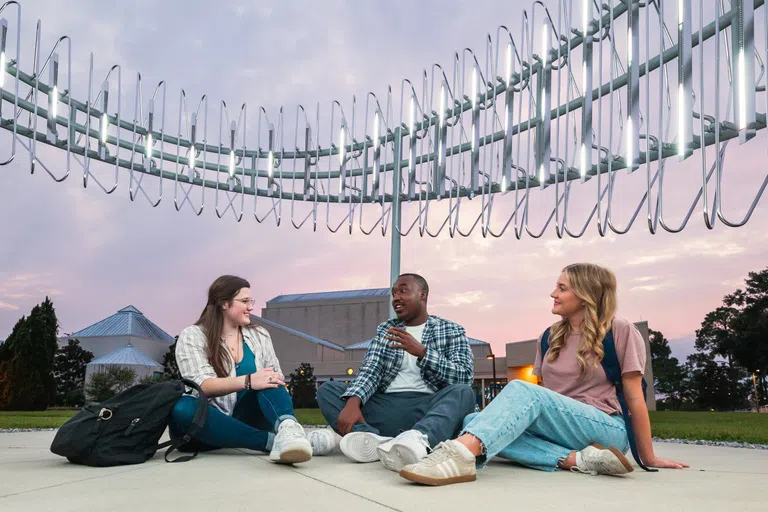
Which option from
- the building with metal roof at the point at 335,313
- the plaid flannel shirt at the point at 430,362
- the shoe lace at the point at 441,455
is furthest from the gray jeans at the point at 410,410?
the building with metal roof at the point at 335,313

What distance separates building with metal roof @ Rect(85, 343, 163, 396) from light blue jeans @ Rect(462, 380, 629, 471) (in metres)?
47.8

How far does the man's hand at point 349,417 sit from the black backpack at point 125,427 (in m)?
1.00

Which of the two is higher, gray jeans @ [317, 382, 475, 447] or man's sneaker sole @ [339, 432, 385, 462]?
gray jeans @ [317, 382, 475, 447]

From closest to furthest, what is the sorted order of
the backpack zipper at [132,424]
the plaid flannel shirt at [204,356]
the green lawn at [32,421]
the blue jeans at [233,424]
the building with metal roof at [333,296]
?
the backpack zipper at [132,424]
the blue jeans at [233,424]
the plaid flannel shirt at [204,356]
the green lawn at [32,421]
the building with metal roof at [333,296]

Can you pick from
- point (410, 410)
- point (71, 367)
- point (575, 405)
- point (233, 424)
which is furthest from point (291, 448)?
point (71, 367)

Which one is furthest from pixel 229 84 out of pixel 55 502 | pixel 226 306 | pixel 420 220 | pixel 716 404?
pixel 716 404

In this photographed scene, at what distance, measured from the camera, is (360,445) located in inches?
174

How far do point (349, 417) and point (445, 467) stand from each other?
1.68 metres

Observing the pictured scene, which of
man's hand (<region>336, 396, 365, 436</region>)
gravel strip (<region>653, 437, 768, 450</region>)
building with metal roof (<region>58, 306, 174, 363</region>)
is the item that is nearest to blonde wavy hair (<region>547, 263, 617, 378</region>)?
man's hand (<region>336, 396, 365, 436</region>)

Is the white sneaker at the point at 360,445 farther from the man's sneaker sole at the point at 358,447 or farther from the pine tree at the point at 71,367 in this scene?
the pine tree at the point at 71,367

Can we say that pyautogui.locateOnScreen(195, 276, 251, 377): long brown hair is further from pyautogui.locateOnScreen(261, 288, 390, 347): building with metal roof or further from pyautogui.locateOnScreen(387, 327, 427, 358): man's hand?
pyautogui.locateOnScreen(261, 288, 390, 347): building with metal roof

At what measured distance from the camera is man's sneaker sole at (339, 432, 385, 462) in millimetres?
4410

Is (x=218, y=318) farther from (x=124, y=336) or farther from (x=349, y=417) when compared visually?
(x=124, y=336)

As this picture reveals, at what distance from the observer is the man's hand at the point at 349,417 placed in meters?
4.84
